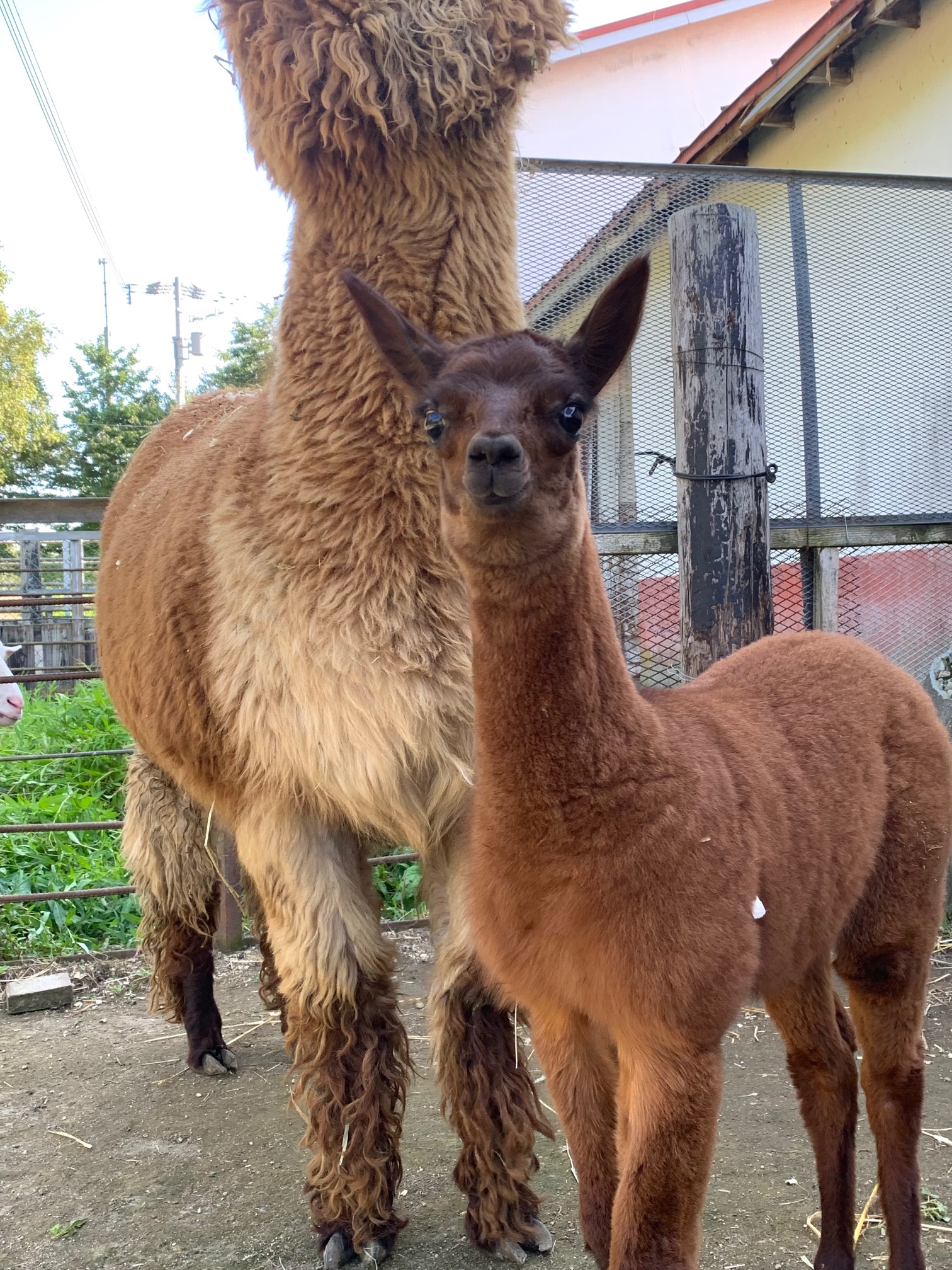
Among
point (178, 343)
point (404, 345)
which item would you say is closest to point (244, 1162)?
point (404, 345)

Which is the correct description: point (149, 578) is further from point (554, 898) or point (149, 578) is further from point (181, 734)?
point (554, 898)

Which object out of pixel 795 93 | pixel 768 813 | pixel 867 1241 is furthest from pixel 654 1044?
pixel 795 93

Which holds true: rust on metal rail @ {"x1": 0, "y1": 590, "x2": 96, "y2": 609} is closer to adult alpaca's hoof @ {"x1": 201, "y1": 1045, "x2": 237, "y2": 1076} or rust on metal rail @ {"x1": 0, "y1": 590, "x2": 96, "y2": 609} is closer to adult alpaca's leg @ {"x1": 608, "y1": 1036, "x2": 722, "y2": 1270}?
adult alpaca's hoof @ {"x1": 201, "y1": 1045, "x2": 237, "y2": 1076}

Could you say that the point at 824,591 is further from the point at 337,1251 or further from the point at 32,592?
the point at 32,592

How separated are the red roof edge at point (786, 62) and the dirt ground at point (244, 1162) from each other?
5359 millimetres

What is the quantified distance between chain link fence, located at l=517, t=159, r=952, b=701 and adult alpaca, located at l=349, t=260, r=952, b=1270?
195 cm

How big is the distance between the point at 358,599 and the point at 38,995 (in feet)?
9.37

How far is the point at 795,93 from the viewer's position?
24.0ft

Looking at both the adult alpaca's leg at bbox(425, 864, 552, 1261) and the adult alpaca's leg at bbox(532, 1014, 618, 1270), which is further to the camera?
the adult alpaca's leg at bbox(425, 864, 552, 1261)

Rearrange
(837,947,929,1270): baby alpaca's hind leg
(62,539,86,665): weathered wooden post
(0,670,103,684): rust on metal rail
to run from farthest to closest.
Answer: (62,539,86,665): weathered wooden post < (0,670,103,684): rust on metal rail < (837,947,929,1270): baby alpaca's hind leg

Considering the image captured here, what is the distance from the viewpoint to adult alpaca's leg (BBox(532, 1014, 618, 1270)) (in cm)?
192

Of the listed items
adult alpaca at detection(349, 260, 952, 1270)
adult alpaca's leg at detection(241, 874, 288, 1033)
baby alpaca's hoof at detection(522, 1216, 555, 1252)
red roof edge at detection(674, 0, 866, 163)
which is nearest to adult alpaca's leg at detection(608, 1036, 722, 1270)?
adult alpaca at detection(349, 260, 952, 1270)

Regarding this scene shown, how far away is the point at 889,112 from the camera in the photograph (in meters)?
6.71

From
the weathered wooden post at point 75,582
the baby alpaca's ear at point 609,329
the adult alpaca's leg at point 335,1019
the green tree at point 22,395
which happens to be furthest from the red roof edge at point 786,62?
the green tree at point 22,395
